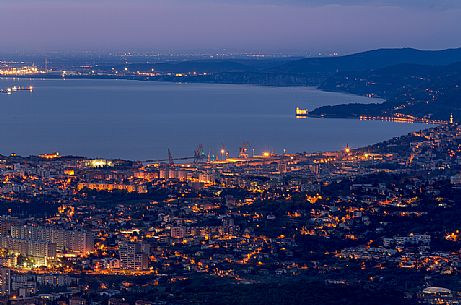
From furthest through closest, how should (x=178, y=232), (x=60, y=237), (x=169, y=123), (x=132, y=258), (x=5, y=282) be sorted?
(x=169, y=123) < (x=178, y=232) < (x=60, y=237) < (x=132, y=258) < (x=5, y=282)

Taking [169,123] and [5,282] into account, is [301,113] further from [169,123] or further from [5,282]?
[5,282]

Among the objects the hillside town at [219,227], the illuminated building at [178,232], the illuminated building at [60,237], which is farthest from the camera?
the illuminated building at [178,232]

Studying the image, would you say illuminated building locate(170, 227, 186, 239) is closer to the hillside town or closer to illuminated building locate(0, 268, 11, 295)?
the hillside town

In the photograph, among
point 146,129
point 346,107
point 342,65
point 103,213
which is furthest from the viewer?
point 342,65

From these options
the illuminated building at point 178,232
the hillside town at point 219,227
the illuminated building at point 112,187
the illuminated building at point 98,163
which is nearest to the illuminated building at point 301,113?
the hillside town at point 219,227


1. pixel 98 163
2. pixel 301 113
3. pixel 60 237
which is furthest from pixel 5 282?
pixel 301 113

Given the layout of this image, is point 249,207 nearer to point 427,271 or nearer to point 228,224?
point 228,224

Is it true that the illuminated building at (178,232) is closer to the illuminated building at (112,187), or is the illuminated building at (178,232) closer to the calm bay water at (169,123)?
the illuminated building at (112,187)

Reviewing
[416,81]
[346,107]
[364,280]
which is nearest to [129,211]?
[364,280]
